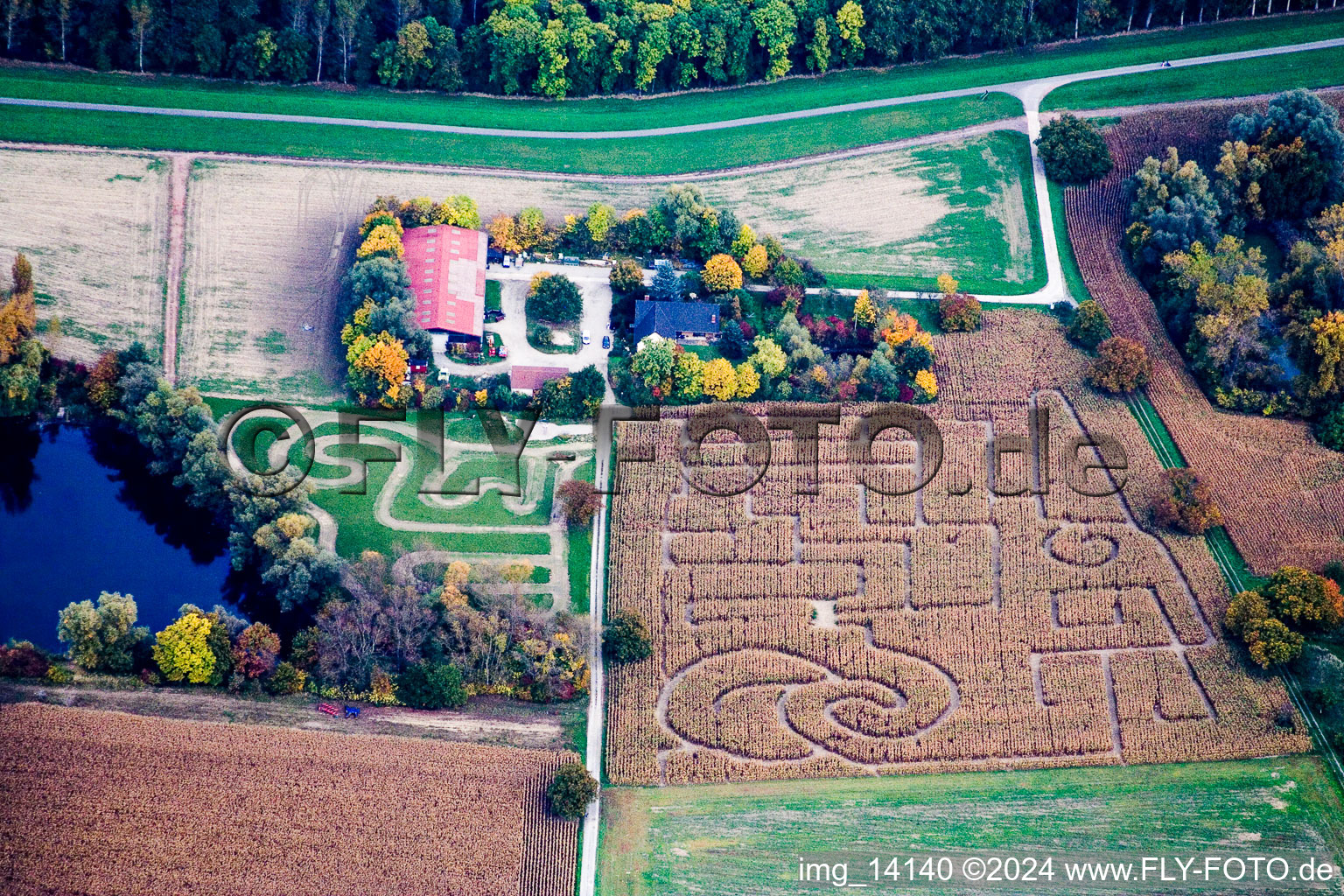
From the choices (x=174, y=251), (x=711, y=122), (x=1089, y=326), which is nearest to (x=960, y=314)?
(x=1089, y=326)

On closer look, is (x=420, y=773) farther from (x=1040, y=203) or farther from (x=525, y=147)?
(x=1040, y=203)

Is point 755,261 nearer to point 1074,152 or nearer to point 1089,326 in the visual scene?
point 1089,326

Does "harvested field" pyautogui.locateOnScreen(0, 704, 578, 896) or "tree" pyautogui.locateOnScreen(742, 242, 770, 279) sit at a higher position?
"tree" pyautogui.locateOnScreen(742, 242, 770, 279)

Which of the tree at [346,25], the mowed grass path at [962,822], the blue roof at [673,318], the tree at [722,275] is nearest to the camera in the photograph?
the mowed grass path at [962,822]

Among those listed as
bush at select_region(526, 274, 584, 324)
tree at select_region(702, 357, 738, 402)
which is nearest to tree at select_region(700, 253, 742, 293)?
tree at select_region(702, 357, 738, 402)

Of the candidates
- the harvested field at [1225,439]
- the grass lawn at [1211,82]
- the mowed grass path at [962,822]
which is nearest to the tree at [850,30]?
the grass lawn at [1211,82]

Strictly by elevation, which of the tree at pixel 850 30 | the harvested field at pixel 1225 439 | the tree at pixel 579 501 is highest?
the tree at pixel 850 30

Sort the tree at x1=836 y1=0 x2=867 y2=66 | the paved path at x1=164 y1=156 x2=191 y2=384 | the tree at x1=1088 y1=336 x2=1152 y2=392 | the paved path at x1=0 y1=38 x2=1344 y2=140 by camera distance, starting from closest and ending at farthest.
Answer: the tree at x1=1088 y1=336 x2=1152 y2=392
the paved path at x1=164 y1=156 x2=191 y2=384
the paved path at x1=0 y1=38 x2=1344 y2=140
the tree at x1=836 y1=0 x2=867 y2=66

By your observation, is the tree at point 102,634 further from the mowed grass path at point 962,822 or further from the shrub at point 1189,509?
the shrub at point 1189,509

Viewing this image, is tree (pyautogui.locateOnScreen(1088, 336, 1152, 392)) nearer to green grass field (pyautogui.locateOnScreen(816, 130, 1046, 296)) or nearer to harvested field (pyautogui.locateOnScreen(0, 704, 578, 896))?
green grass field (pyautogui.locateOnScreen(816, 130, 1046, 296))
